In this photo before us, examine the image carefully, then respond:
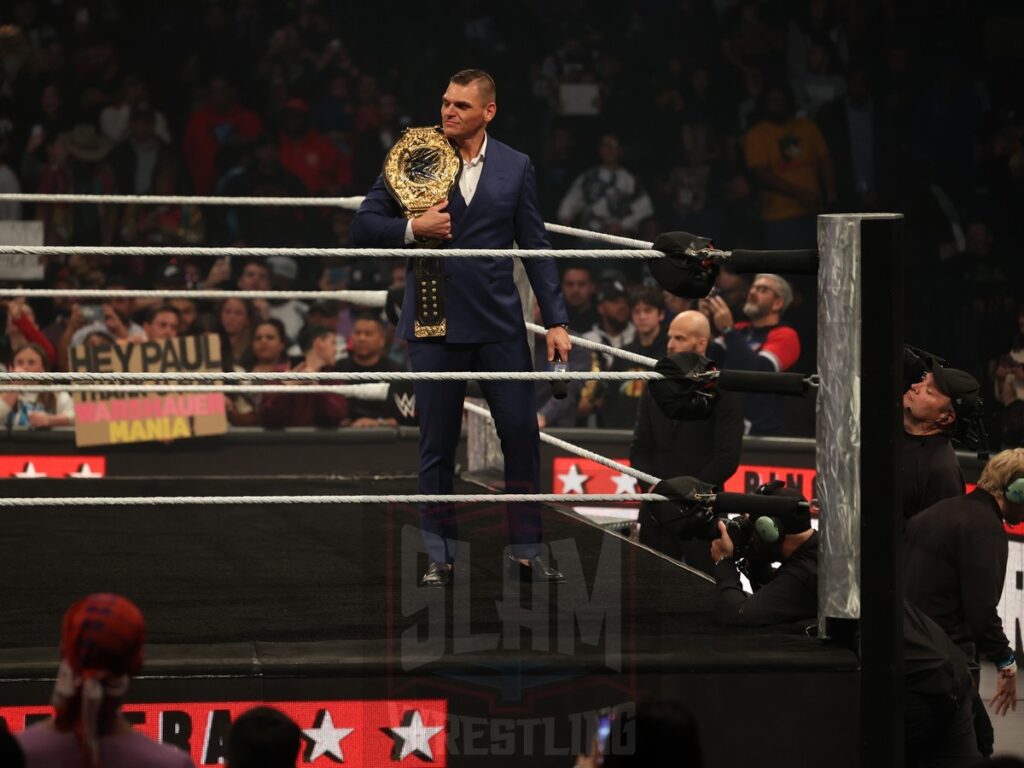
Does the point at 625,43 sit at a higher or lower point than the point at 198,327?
higher

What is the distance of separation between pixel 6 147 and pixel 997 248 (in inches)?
237

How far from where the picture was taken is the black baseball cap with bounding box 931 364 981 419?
12.4ft

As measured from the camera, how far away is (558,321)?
365 centimetres

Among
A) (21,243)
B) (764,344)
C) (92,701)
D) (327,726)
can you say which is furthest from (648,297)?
(92,701)

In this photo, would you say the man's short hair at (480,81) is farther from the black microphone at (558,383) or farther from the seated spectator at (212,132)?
the seated spectator at (212,132)

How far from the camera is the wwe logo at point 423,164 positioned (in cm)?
362

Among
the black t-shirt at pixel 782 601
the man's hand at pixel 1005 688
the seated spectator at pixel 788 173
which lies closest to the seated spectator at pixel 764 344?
the seated spectator at pixel 788 173

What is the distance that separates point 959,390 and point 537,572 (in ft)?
3.73

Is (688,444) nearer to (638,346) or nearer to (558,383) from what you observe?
(558,383)

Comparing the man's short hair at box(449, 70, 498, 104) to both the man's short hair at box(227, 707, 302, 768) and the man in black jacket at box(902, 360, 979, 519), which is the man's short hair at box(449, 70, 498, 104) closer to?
the man in black jacket at box(902, 360, 979, 519)

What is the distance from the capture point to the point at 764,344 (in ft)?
23.1

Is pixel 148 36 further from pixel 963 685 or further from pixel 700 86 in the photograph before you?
pixel 963 685

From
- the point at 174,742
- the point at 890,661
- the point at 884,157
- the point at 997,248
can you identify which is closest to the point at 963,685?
the point at 890,661

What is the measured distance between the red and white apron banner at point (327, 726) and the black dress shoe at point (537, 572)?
0.88 m
